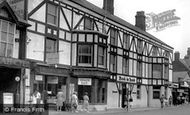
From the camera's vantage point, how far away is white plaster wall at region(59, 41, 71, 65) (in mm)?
27656

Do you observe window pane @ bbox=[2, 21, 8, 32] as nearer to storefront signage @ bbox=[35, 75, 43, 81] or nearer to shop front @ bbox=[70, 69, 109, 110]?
storefront signage @ bbox=[35, 75, 43, 81]

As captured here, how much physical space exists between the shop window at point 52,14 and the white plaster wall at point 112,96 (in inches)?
429

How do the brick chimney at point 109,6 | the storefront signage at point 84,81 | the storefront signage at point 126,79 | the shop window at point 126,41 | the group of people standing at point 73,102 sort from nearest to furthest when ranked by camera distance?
the group of people standing at point 73,102 < the storefront signage at point 84,81 < the storefront signage at point 126,79 < the shop window at point 126,41 < the brick chimney at point 109,6

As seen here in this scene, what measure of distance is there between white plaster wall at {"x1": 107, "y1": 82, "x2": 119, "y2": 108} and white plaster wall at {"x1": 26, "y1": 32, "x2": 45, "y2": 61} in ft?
37.6

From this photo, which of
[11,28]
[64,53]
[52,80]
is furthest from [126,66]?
[11,28]

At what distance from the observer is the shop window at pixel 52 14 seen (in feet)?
87.5

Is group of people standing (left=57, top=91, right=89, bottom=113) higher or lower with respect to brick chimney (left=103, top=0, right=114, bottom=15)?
lower

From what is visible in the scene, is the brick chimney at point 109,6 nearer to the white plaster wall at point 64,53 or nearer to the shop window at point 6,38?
the white plaster wall at point 64,53

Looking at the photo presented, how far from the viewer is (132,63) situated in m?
41.4

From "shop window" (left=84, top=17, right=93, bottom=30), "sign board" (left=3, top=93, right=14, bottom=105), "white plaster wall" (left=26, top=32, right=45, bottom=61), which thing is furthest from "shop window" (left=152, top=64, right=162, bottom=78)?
"sign board" (left=3, top=93, right=14, bottom=105)

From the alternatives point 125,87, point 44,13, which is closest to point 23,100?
point 44,13

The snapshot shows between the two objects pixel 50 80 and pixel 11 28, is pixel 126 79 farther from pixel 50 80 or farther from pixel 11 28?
pixel 11 28

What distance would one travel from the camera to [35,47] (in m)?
24.8

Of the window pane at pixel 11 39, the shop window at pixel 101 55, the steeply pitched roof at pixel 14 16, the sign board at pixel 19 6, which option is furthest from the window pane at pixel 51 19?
the shop window at pixel 101 55
